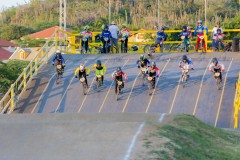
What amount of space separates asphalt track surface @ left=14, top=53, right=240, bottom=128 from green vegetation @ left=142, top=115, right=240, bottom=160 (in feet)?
33.6

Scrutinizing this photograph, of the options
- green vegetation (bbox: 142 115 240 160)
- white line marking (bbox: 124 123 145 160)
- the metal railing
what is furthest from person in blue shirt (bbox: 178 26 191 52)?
white line marking (bbox: 124 123 145 160)

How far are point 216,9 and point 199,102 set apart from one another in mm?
65451

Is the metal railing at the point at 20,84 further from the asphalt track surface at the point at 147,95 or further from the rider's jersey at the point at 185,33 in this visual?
the rider's jersey at the point at 185,33

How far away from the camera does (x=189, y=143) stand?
508 inches

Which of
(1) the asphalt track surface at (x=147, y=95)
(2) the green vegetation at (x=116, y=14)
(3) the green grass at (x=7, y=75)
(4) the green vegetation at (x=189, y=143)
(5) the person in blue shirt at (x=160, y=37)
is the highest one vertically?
(2) the green vegetation at (x=116, y=14)

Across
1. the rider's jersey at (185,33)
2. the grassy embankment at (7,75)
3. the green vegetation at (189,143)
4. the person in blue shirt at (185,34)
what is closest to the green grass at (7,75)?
the grassy embankment at (7,75)

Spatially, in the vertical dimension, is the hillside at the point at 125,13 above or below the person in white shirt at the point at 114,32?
above

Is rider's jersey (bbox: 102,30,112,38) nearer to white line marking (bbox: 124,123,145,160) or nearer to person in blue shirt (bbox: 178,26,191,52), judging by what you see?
person in blue shirt (bbox: 178,26,191,52)

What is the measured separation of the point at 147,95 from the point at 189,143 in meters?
16.6

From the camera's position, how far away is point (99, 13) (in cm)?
10625

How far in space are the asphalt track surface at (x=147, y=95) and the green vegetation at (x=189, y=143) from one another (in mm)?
10238

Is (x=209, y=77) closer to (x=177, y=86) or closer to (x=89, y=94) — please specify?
(x=177, y=86)

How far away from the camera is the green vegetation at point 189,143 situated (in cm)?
1169

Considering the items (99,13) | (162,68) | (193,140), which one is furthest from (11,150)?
(99,13)
